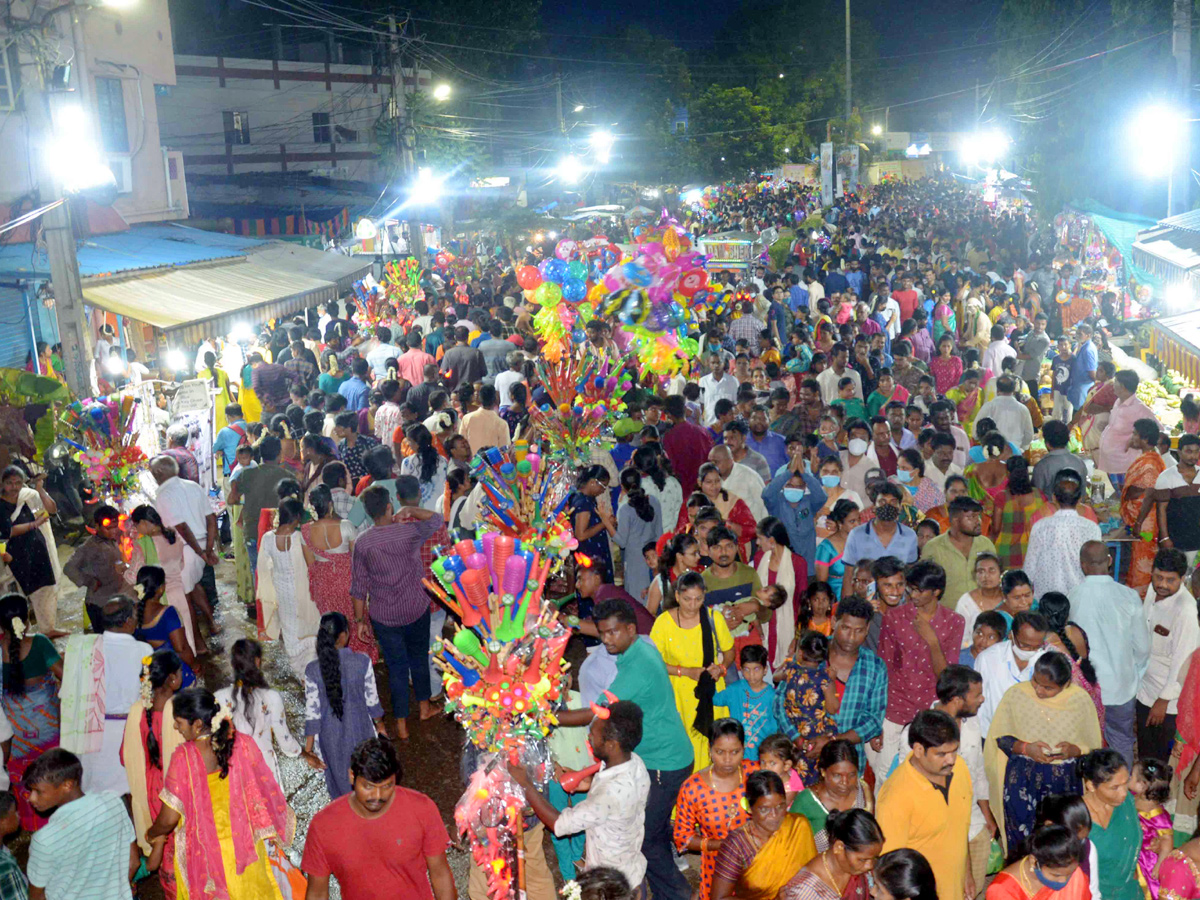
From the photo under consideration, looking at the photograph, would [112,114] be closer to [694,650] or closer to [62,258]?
[62,258]

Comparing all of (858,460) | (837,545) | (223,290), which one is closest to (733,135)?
(223,290)

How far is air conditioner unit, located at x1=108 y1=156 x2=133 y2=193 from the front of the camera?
18656 mm

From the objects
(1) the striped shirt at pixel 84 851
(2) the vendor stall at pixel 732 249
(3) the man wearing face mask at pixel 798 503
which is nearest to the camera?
(1) the striped shirt at pixel 84 851

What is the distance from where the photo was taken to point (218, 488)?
36.3ft

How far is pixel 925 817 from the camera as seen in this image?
4188mm

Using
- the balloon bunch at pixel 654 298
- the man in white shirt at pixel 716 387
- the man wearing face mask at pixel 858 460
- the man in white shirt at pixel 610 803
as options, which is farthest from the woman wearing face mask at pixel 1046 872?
the balloon bunch at pixel 654 298

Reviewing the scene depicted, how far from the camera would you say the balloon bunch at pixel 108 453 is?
9.10 meters

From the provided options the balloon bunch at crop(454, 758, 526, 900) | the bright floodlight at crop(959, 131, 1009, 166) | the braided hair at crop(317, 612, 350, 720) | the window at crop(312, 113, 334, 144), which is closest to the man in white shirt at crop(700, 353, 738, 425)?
the braided hair at crop(317, 612, 350, 720)

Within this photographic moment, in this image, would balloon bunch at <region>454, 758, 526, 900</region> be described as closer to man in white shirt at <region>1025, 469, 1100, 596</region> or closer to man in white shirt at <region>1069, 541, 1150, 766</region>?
man in white shirt at <region>1069, 541, 1150, 766</region>

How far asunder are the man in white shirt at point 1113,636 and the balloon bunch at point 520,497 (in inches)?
101

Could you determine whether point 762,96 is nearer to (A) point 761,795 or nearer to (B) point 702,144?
(B) point 702,144

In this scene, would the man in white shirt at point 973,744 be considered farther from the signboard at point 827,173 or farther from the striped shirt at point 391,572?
the signboard at point 827,173

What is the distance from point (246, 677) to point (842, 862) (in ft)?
8.69

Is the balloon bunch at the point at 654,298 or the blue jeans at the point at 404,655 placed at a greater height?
the balloon bunch at the point at 654,298
